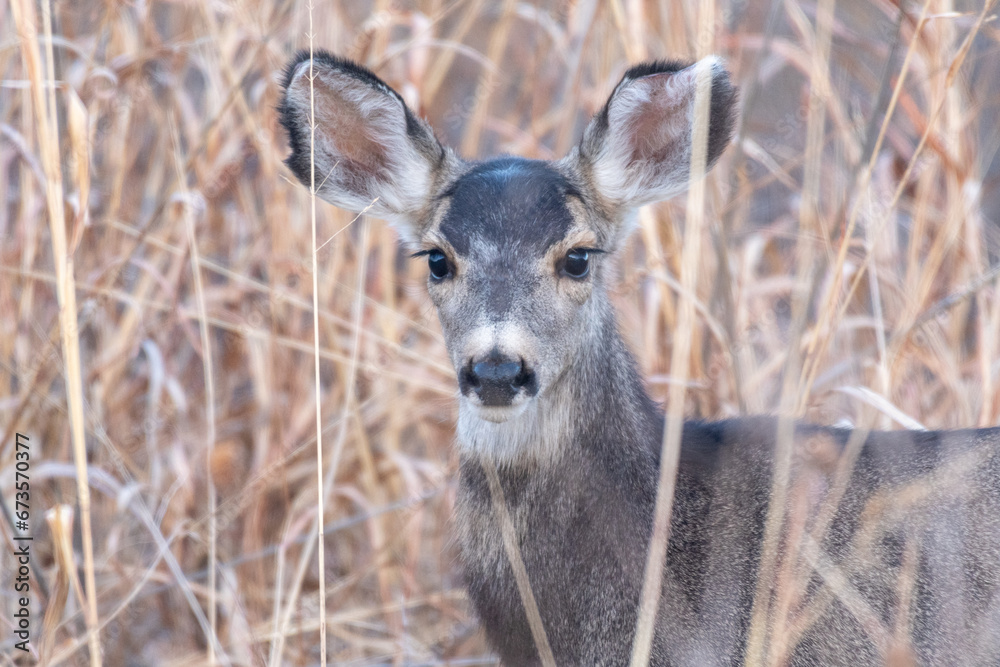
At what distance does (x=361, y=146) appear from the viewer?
3.76m

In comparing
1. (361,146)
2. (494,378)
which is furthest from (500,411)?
(361,146)

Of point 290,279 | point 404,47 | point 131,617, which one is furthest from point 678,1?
point 131,617

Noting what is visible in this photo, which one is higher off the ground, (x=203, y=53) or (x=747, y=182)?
(x=203, y=53)

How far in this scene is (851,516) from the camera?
10.3 feet

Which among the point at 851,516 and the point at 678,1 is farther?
the point at 678,1

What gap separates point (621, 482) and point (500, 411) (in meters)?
0.53

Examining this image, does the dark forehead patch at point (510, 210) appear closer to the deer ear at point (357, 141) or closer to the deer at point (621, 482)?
the deer at point (621, 482)

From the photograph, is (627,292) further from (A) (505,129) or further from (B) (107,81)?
(B) (107,81)

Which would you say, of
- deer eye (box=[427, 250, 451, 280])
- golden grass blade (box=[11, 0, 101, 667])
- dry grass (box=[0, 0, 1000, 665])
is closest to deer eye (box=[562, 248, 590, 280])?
deer eye (box=[427, 250, 451, 280])

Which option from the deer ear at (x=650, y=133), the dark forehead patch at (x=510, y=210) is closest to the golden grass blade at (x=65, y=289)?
the dark forehead patch at (x=510, y=210)

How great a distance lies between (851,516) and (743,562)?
35 cm

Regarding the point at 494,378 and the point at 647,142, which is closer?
the point at 494,378

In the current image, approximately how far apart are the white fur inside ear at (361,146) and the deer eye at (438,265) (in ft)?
1.03

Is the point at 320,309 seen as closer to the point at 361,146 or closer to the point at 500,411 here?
the point at 361,146
